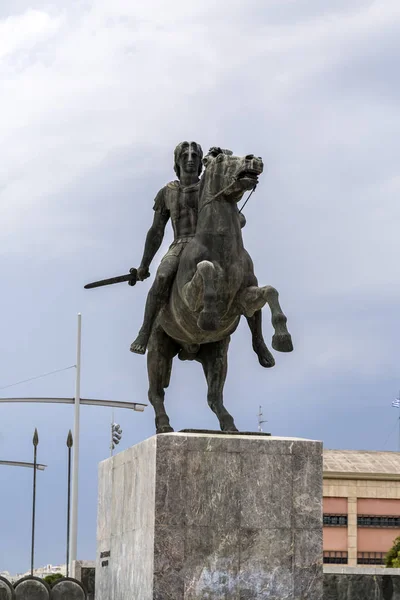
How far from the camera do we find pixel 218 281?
45.8ft

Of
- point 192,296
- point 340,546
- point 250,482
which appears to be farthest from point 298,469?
point 340,546

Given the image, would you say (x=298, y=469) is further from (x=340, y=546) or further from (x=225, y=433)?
(x=340, y=546)

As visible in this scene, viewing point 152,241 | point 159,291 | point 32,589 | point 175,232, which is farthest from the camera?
point 32,589

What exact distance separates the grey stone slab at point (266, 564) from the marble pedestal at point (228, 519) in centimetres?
1

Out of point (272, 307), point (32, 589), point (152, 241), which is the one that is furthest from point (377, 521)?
point (272, 307)

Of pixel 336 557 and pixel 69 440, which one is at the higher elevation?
pixel 69 440

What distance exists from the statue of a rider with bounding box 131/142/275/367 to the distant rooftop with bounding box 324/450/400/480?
5584cm

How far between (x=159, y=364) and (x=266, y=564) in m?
3.04

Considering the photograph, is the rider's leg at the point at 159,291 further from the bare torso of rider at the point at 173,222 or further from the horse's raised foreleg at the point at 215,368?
the horse's raised foreleg at the point at 215,368

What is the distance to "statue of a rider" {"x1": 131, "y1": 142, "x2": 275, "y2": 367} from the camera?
48.0 ft

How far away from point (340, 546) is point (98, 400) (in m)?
29.3

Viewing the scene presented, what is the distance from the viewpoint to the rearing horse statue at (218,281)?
538 inches

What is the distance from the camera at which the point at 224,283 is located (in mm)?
14016

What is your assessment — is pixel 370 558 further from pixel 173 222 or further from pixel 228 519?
pixel 228 519
